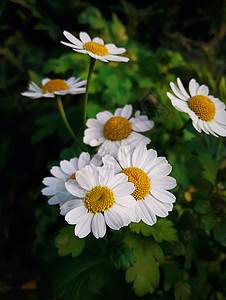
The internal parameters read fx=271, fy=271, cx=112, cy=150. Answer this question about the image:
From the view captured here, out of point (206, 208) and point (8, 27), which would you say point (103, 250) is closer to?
point (206, 208)

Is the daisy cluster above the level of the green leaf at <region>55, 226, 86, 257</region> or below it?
above

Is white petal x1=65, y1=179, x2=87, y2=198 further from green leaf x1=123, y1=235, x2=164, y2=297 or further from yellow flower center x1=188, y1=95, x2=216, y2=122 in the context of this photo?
yellow flower center x1=188, y1=95, x2=216, y2=122

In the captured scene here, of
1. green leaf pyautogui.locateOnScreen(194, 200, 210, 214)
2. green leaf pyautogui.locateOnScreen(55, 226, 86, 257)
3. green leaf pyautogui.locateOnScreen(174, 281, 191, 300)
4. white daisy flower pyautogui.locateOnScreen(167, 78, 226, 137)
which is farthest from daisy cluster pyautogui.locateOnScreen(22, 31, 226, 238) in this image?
green leaf pyautogui.locateOnScreen(174, 281, 191, 300)

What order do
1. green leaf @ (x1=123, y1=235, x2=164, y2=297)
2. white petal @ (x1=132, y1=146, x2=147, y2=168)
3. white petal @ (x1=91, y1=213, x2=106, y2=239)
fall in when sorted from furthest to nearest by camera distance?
green leaf @ (x1=123, y1=235, x2=164, y2=297) → white petal @ (x1=132, y1=146, x2=147, y2=168) → white petal @ (x1=91, y1=213, x2=106, y2=239)

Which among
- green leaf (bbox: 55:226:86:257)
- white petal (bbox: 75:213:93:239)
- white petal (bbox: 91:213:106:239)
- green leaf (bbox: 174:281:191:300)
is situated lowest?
green leaf (bbox: 174:281:191:300)

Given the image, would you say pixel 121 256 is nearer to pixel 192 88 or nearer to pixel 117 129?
pixel 117 129

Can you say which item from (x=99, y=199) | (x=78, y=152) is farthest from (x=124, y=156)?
(x=78, y=152)
